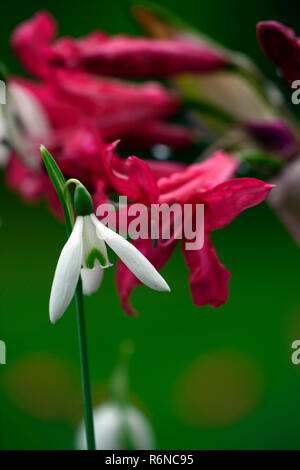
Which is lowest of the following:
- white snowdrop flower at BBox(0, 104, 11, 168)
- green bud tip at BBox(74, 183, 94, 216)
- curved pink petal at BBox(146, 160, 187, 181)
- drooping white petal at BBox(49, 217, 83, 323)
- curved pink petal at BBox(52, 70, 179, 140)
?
drooping white petal at BBox(49, 217, 83, 323)

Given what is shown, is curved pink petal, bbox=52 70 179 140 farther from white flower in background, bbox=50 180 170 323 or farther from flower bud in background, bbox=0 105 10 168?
white flower in background, bbox=50 180 170 323

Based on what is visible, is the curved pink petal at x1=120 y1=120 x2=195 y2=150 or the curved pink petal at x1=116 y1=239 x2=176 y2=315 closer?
the curved pink petal at x1=116 y1=239 x2=176 y2=315

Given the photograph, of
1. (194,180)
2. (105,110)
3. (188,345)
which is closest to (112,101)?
(105,110)

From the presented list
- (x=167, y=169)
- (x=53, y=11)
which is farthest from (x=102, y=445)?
(x=53, y=11)

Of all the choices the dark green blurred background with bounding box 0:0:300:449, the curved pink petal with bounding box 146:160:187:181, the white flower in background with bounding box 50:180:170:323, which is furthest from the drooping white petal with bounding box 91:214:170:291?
the dark green blurred background with bounding box 0:0:300:449

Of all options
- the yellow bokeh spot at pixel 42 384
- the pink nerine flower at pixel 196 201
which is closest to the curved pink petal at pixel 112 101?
the pink nerine flower at pixel 196 201

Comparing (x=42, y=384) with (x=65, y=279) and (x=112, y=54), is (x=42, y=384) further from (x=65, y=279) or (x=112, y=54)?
(x=65, y=279)

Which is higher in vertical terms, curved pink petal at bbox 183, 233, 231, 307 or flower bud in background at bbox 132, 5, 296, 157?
flower bud in background at bbox 132, 5, 296, 157
